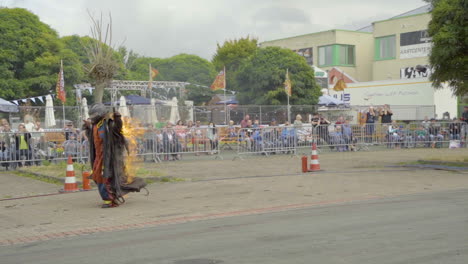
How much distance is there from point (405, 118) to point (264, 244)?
32584 millimetres

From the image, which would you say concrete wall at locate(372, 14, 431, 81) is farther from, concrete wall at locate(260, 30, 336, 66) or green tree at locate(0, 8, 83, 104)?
green tree at locate(0, 8, 83, 104)

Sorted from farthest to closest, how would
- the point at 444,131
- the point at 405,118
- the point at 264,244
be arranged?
the point at 405,118
the point at 444,131
the point at 264,244

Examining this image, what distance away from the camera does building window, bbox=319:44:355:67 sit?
211ft

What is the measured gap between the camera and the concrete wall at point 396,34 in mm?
59219

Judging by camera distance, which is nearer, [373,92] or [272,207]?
[272,207]

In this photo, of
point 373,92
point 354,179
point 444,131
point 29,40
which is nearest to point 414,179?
point 354,179

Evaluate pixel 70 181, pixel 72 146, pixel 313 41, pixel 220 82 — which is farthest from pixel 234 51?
pixel 70 181

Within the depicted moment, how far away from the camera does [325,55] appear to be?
65.4 m

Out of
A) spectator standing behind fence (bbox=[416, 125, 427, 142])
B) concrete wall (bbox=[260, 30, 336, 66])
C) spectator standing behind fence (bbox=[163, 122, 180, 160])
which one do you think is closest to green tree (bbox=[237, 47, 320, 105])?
spectator standing behind fence (bbox=[416, 125, 427, 142])

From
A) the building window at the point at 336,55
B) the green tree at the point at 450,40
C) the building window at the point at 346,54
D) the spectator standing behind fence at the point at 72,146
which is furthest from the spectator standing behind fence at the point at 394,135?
the building window at the point at 346,54

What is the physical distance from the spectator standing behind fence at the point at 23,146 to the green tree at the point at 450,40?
13.2 m

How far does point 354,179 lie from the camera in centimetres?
1439

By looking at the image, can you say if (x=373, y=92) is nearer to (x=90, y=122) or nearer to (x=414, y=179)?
(x=414, y=179)

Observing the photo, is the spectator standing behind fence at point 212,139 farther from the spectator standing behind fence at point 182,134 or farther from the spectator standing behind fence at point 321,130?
the spectator standing behind fence at point 321,130
